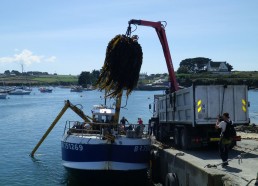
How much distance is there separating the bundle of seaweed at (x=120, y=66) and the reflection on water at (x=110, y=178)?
3903 mm

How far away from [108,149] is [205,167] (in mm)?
6432

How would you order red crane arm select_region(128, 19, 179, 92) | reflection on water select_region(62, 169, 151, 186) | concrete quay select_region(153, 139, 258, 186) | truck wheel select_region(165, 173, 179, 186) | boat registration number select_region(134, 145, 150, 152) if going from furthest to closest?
red crane arm select_region(128, 19, 179, 92) < reflection on water select_region(62, 169, 151, 186) < boat registration number select_region(134, 145, 150, 152) < truck wheel select_region(165, 173, 179, 186) < concrete quay select_region(153, 139, 258, 186)

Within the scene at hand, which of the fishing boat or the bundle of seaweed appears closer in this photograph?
the fishing boat

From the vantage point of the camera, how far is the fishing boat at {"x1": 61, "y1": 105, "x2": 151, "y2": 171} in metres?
18.5

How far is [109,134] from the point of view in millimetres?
18578

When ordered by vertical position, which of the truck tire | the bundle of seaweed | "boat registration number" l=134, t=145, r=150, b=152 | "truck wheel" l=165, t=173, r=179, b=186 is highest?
the bundle of seaweed

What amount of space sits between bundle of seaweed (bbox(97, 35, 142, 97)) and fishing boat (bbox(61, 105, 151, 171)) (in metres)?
1.91

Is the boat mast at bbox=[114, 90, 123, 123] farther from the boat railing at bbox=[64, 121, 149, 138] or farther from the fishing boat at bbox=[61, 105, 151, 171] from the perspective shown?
the fishing boat at bbox=[61, 105, 151, 171]

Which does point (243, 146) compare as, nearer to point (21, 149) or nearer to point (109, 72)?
point (109, 72)

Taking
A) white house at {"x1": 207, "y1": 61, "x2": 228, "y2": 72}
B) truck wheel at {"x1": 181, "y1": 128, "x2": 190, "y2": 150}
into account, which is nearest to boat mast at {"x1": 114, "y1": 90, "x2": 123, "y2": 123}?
truck wheel at {"x1": 181, "y1": 128, "x2": 190, "y2": 150}

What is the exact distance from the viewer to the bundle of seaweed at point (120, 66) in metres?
18.8

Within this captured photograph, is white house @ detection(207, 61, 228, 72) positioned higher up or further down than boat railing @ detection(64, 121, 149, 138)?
higher up

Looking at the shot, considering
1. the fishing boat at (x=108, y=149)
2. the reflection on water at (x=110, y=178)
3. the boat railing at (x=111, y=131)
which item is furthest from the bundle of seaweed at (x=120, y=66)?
the reflection on water at (x=110, y=178)

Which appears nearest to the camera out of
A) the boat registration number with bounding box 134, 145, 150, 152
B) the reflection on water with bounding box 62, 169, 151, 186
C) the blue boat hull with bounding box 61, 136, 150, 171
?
the blue boat hull with bounding box 61, 136, 150, 171
